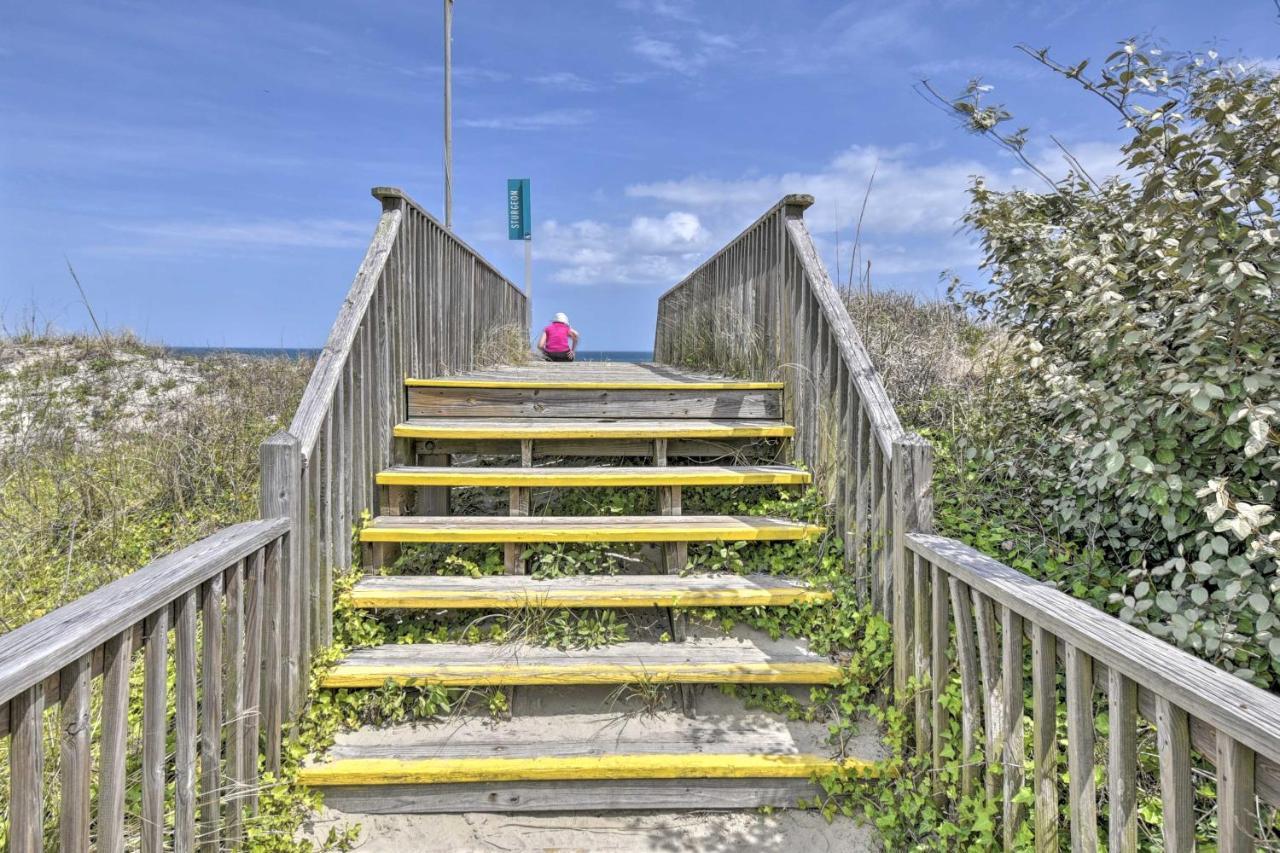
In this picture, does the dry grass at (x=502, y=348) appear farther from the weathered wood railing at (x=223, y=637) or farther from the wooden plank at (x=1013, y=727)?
the wooden plank at (x=1013, y=727)

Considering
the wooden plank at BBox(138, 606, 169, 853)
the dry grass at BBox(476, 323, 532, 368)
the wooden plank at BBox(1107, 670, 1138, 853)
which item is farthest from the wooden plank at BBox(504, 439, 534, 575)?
the dry grass at BBox(476, 323, 532, 368)

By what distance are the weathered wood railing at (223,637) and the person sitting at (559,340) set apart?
6.09 m

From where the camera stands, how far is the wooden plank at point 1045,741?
1490 mm

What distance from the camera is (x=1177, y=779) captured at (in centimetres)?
113

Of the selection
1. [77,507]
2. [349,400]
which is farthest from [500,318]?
[349,400]

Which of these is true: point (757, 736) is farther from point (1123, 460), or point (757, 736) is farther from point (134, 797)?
point (134, 797)

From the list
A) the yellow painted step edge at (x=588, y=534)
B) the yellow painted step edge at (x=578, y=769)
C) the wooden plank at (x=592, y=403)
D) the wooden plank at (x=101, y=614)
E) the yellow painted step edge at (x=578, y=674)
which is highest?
the wooden plank at (x=592, y=403)

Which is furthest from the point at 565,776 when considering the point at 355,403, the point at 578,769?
the point at 355,403

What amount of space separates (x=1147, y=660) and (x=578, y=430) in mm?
2586

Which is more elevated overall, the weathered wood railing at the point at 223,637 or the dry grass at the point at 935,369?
the dry grass at the point at 935,369

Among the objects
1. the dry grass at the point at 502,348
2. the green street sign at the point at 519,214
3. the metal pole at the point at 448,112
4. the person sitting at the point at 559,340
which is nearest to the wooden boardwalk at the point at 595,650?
the dry grass at the point at 502,348

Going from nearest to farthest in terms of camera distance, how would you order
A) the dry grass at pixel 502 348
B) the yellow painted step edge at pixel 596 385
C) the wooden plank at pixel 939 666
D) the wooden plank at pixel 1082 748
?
the wooden plank at pixel 1082 748
the wooden plank at pixel 939 666
the yellow painted step edge at pixel 596 385
the dry grass at pixel 502 348

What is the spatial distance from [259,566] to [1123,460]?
2.50m

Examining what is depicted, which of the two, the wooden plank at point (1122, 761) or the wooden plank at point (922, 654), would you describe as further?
the wooden plank at point (922, 654)
